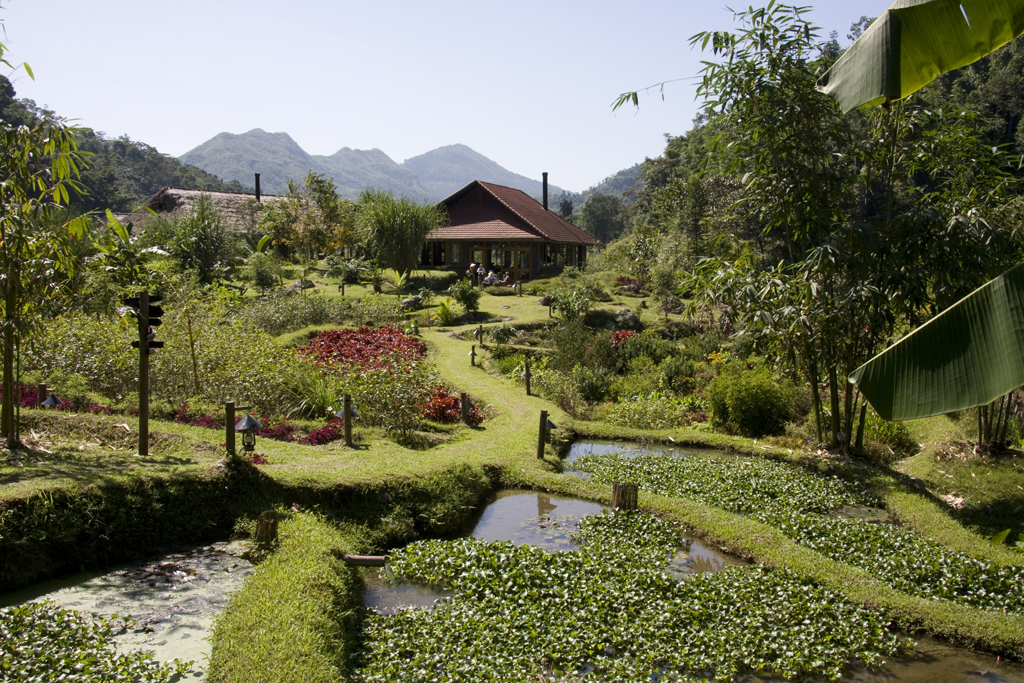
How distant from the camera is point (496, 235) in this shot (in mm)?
31469

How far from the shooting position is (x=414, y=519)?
7.75 metres

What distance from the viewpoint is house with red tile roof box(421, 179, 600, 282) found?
3192 cm

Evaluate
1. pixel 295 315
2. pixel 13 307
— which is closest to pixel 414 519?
pixel 13 307

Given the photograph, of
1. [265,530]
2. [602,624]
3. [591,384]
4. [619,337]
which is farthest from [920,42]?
[619,337]

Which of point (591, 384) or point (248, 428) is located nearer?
point (248, 428)

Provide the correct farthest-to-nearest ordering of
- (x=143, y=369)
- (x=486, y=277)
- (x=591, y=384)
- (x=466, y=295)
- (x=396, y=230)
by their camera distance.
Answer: (x=486, y=277)
(x=396, y=230)
(x=466, y=295)
(x=591, y=384)
(x=143, y=369)

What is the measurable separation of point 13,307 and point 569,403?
9.81 metres

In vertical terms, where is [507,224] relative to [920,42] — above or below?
above

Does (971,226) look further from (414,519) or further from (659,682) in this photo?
(414,519)

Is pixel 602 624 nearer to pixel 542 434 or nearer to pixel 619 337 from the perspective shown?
pixel 542 434

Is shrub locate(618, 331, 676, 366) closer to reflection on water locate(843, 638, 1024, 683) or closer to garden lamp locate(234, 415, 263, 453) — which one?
garden lamp locate(234, 415, 263, 453)

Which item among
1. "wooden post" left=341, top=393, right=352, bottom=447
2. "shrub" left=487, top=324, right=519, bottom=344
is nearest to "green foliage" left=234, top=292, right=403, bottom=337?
"shrub" left=487, top=324, right=519, bottom=344

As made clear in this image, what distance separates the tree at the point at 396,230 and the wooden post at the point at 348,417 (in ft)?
63.4

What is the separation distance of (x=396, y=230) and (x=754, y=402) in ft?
65.1
